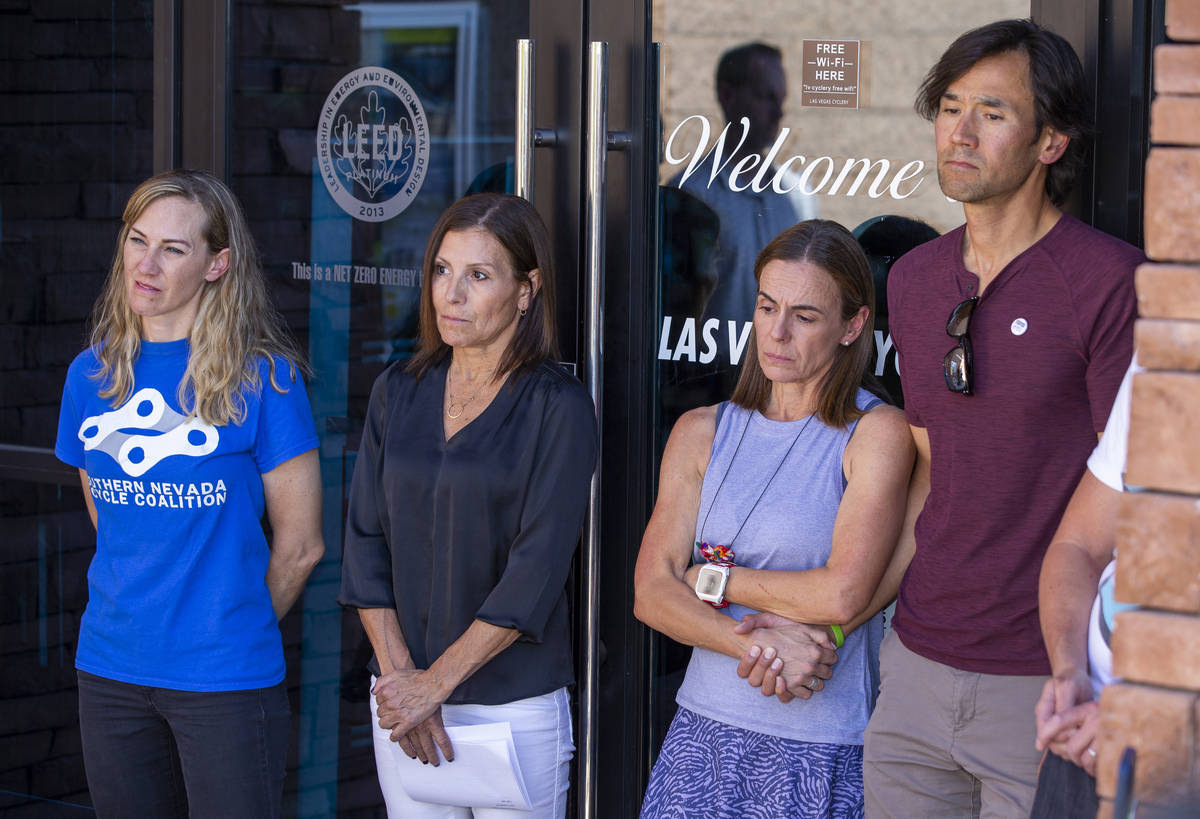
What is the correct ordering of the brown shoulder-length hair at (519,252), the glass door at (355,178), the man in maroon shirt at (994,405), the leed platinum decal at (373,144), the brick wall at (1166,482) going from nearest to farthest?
1. the brick wall at (1166,482)
2. the man in maroon shirt at (994,405)
3. the brown shoulder-length hair at (519,252)
4. the glass door at (355,178)
5. the leed platinum decal at (373,144)

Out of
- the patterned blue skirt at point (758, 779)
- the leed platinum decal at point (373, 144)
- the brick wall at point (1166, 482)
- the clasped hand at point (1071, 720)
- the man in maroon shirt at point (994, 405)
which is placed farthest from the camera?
the leed platinum decal at point (373, 144)

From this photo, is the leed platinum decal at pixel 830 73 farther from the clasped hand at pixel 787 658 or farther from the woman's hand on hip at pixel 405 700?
the woman's hand on hip at pixel 405 700

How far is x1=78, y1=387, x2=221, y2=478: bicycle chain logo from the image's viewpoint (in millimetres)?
2445

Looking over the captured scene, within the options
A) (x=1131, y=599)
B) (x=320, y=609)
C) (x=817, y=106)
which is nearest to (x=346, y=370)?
(x=320, y=609)

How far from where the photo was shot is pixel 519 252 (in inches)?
94.5

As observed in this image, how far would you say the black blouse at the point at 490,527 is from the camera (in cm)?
230

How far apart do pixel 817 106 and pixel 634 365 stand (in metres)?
0.60

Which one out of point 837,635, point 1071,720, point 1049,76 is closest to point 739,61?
point 1049,76

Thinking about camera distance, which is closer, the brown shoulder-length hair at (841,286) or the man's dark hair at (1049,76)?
the man's dark hair at (1049,76)

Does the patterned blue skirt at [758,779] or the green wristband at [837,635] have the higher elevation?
the green wristband at [837,635]

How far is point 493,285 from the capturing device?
2381 millimetres

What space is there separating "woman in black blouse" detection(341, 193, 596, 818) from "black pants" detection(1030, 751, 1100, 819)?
1031 mm

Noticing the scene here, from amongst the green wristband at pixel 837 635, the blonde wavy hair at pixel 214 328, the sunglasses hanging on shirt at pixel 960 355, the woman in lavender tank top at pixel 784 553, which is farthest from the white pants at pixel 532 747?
the sunglasses hanging on shirt at pixel 960 355

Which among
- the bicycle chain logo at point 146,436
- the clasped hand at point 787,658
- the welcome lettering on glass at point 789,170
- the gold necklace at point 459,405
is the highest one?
the welcome lettering on glass at point 789,170
